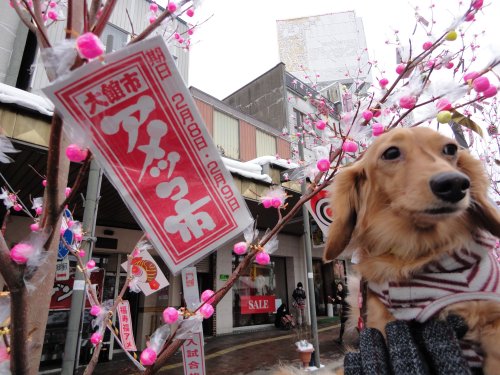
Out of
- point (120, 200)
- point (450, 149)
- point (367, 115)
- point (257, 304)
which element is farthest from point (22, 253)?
point (257, 304)

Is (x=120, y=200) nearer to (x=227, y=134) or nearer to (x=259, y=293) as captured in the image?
(x=227, y=134)

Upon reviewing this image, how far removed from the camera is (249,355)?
362 inches

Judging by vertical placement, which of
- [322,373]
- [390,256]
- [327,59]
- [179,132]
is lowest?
[322,373]

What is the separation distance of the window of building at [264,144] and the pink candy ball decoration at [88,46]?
14367 millimetres

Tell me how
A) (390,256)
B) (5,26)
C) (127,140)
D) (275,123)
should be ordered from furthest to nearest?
(275,123) < (5,26) < (390,256) < (127,140)

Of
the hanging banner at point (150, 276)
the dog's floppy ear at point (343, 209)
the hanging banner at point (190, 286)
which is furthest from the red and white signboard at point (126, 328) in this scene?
the dog's floppy ear at point (343, 209)

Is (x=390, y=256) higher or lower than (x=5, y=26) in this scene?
lower

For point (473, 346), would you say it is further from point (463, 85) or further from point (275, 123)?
point (275, 123)

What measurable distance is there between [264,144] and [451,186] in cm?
1445

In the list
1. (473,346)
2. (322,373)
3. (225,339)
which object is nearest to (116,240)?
(225,339)

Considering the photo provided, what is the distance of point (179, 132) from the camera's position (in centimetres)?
109

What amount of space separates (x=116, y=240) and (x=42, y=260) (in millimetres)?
9839

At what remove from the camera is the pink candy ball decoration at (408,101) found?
214 cm

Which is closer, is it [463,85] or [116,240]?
[463,85]
